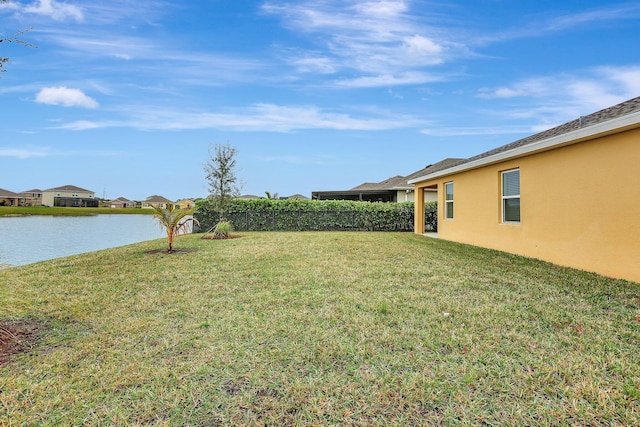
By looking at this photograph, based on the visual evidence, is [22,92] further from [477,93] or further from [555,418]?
[477,93]

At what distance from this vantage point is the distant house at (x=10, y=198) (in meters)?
37.7

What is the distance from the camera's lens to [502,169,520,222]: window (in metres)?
8.94

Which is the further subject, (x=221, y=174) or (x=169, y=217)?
(x=221, y=174)

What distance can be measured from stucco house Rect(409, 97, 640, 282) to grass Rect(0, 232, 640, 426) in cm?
90

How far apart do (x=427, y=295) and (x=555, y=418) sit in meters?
2.84

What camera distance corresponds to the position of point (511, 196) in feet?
30.1

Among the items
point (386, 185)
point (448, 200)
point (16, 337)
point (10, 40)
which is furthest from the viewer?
point (386, 185)

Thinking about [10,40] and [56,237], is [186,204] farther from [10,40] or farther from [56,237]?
[10,40]

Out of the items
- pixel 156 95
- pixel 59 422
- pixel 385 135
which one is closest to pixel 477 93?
pixel 385 135

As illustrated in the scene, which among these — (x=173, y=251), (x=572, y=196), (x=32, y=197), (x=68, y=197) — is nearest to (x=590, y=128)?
(x=572, y=196)

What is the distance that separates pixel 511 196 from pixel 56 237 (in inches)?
701

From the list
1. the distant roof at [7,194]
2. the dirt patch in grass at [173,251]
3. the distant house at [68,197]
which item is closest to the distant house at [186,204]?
the dirt patch in grass at [173,251]

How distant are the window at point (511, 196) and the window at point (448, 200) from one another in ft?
11.3

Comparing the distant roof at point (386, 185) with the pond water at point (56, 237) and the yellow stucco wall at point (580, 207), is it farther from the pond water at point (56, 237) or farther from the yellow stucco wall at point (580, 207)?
the pond water at point (56, 237)
